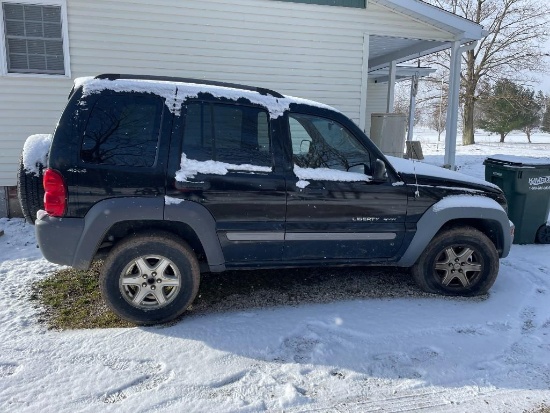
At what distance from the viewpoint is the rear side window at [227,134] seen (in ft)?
11.7

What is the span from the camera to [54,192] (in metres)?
3.30

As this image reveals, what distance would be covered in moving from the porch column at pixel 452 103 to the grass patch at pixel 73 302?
721 cm

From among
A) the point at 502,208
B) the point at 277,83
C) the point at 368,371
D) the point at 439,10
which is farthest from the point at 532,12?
the point at 368,371

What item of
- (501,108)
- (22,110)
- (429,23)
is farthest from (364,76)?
(501,108)

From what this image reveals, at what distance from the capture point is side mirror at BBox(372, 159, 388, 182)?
12.7 ft

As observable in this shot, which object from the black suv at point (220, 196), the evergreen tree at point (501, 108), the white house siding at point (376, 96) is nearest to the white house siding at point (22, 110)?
the black suv at point (220, 196)

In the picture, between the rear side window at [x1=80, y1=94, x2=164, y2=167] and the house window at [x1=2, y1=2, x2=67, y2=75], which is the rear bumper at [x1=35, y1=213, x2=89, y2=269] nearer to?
the rear side window at [x1=80, y1=94, x2=164, y2=167]

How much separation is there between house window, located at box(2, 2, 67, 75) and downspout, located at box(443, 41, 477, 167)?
7.55 metres

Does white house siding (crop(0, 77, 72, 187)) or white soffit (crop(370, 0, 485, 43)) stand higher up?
white soffit (crop(370, 0, 485, 43))

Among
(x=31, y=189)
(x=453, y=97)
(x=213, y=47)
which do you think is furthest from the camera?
(x=453, y=97)

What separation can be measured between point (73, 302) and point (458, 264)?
375cm

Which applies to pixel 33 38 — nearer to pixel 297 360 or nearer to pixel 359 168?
pixel 359 168

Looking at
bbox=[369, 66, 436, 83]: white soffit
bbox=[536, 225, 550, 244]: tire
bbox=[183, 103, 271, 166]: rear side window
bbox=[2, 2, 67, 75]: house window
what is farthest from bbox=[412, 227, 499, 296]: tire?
bbox=[369, 66, 436, 83]: white soffit

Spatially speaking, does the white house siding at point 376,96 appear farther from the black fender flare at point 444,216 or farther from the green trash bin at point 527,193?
the black fender flare at point 444,216
